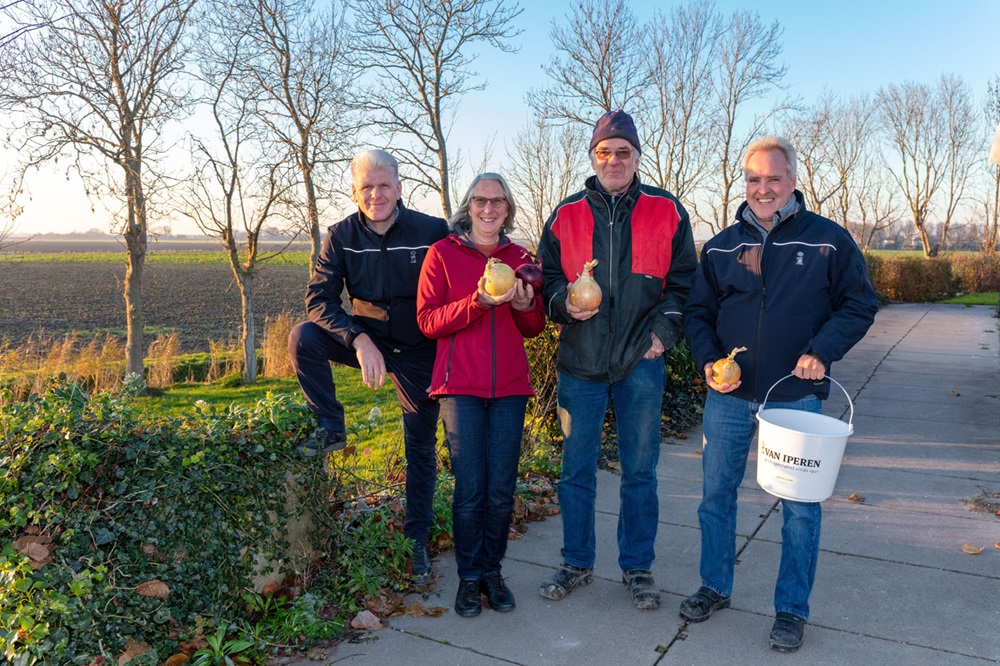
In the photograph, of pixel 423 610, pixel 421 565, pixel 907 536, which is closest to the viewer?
pixel 423 610

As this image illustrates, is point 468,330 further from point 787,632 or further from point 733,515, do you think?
point 787,632

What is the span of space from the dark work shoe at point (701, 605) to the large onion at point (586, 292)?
1.51 m

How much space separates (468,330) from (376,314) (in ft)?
2.06

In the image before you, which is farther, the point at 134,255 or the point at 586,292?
the point at 134,255

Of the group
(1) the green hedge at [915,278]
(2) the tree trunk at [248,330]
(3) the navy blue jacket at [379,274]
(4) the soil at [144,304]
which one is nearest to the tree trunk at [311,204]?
(2) the tree trunk at [248,330]

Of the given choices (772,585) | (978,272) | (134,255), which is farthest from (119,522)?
(978,272)

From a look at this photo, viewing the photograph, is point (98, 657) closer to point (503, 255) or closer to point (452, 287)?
point (452, 287)

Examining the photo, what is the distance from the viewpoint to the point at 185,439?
327cm

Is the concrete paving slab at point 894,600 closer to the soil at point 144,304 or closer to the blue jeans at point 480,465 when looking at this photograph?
the blue jeans at point 480,465

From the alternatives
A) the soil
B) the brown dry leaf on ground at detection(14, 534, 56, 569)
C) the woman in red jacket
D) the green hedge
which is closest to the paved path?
the woman in red jacket

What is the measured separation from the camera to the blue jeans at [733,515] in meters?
3.45

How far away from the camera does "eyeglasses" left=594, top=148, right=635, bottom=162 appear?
3.73 metres

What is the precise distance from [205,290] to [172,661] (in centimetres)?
3833

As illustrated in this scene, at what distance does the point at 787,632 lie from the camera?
341cm
